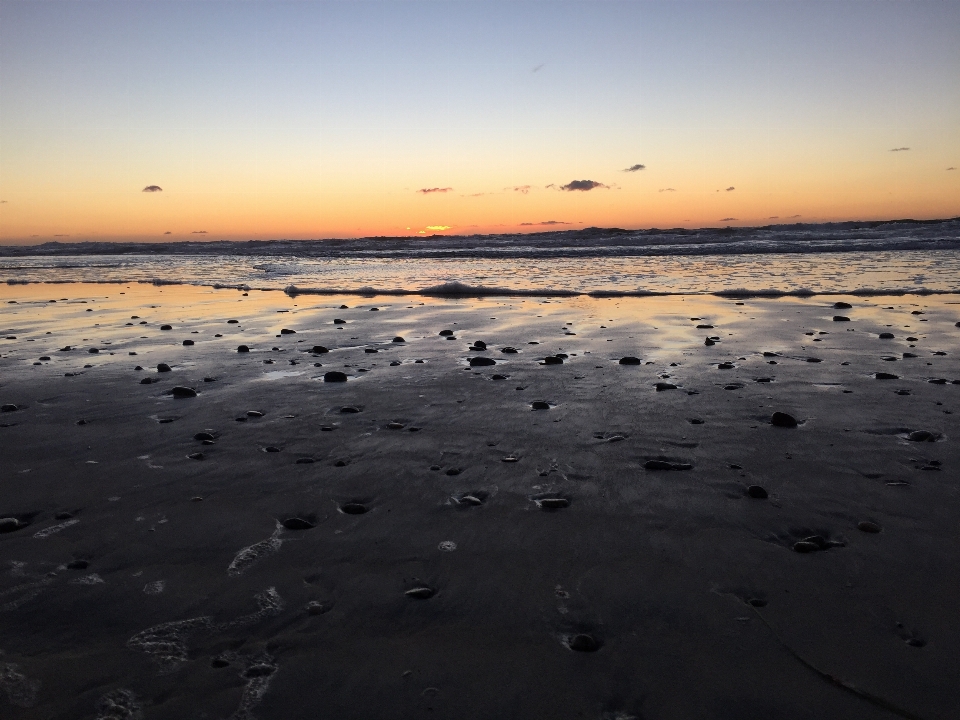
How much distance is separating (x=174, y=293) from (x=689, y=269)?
640 inches

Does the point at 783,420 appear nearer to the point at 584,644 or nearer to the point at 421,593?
the point at 584,644

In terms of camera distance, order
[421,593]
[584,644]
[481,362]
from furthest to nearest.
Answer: [481,362] → [421,593] → [584,644]

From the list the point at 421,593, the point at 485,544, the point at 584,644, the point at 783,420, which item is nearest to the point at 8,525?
the point at 421,593

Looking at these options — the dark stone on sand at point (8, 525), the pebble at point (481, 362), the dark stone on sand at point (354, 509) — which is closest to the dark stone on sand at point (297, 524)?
the dark stone on sand at point (354, 509)

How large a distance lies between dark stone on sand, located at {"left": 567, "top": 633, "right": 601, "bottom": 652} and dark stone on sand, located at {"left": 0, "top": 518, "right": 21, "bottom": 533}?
116 inches

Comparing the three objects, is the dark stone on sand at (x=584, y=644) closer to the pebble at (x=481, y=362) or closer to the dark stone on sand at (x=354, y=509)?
the dark stone on sand at (x=354, y=509)

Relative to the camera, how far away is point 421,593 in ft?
8.32

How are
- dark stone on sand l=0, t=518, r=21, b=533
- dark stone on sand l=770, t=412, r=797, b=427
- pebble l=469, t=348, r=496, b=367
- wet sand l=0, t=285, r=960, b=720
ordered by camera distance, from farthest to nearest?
pebble l=469, t=348, r=496, b=367
dark stone on sand l=770, t=412, r=797, b=427
dark stone on sand l=0, t=518, r=21, b=533
wet sand l=0, t=285, r=960, b=720

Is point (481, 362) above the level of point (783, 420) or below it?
above

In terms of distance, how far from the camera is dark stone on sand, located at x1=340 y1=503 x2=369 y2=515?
3283 millimetres

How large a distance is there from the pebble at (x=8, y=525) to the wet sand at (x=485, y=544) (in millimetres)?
23

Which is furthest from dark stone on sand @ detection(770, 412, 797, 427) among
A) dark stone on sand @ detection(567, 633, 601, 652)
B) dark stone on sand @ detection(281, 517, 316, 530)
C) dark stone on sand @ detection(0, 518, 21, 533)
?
dark stone on sand @ detection(0, 518, 21, 533)

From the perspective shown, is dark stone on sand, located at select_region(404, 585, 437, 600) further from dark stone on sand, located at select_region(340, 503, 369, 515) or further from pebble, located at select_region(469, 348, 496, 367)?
pebble, located at select_region(469, 348, 496, 367)

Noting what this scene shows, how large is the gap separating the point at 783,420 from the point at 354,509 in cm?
327
